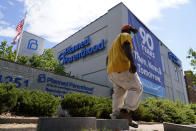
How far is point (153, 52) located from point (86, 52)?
339 inches

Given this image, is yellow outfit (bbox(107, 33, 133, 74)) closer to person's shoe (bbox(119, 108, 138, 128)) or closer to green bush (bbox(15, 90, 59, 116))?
person's shoe (bbox(119, 108, 138, 128))

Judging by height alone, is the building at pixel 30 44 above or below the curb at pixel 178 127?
above

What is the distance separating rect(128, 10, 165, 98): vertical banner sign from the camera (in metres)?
15.1

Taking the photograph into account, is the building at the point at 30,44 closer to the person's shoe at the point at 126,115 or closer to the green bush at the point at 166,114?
the green bush at the point at 166,114

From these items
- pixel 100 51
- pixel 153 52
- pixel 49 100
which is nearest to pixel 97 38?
pixel 100 51

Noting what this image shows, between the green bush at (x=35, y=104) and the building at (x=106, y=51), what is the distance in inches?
350

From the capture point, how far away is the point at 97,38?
16.3m

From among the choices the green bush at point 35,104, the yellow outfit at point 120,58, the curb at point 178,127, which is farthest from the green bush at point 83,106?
the curb at point 178,127

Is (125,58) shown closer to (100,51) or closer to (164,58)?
(100,51)

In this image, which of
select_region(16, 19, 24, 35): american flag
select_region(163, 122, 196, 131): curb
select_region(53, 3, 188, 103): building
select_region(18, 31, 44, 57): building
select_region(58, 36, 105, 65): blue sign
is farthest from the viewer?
select_region(18, 31, 44, 57): building

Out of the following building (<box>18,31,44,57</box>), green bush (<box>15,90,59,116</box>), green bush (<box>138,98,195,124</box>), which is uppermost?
building (<box>18,31,44,57</box>)

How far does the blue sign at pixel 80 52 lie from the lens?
615 inches

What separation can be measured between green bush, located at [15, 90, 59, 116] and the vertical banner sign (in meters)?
10.5

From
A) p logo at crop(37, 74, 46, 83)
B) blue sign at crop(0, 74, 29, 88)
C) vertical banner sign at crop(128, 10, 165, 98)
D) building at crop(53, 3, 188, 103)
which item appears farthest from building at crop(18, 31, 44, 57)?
blue sign at crop(0, 74, 29, 88)
